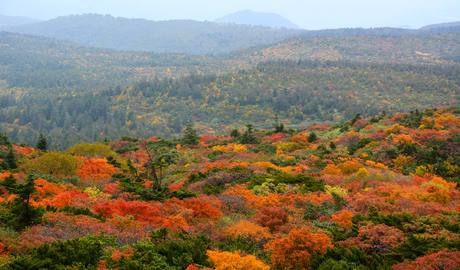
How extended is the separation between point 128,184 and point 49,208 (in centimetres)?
612

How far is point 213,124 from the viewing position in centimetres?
10250

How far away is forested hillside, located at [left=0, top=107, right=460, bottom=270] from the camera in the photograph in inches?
404

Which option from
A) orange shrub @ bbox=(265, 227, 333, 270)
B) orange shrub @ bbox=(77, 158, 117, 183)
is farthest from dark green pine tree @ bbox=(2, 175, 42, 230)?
orange shrub @ bbox=(77, 158, 117, 183)

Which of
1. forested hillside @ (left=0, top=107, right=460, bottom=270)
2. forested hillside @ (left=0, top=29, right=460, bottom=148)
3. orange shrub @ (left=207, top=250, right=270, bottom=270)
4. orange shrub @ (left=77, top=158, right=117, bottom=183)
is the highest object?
Answer: orange shrub @ (left=207, top=250, right=270, bottom=270)

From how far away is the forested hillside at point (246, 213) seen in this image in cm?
1027

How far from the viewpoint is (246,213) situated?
53.6 ft

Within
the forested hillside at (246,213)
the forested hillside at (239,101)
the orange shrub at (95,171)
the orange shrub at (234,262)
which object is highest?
the orange shrub at (234,262)

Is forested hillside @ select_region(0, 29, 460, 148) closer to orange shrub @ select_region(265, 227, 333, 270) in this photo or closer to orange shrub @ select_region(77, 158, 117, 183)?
orange shrub @ select_region(77, 158, 117, 183)

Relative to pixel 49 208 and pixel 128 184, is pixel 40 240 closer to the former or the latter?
pixel 49 208

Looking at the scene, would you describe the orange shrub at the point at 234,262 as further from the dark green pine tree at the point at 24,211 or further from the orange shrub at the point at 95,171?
the orange shrub at the point at 95,171

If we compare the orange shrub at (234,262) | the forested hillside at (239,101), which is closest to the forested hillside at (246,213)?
the orange shrub at (234,262)

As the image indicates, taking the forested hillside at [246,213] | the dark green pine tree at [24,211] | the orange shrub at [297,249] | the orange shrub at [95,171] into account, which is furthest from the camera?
the orange shrub at [95,171]

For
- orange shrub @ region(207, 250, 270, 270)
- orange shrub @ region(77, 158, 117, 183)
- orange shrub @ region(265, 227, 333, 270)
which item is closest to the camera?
orange shrub @ region(207, 250, 270, 270)

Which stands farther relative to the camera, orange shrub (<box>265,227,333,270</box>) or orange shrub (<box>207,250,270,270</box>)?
orange shrub (<box>265,227,333,270</box>)
